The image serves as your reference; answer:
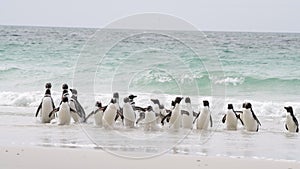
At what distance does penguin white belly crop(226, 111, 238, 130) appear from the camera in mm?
10023

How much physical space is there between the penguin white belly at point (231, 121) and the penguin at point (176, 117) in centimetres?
100

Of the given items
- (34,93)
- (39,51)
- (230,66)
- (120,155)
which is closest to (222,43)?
(230,66)

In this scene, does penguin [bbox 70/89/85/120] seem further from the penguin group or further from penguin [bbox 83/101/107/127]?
penguin [bbox 83/101/107/127]

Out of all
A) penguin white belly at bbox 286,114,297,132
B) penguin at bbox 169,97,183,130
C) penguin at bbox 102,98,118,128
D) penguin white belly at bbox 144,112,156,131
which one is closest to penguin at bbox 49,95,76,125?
penguin at bbox 102,98,118,128

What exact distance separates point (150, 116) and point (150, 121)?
13.2 inches

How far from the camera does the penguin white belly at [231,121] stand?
10023 mm

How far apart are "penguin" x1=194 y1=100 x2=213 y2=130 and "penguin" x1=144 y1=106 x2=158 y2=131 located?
87 cm

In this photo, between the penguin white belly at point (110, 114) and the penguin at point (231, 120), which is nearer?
the penguin white belly at point (110, 114)

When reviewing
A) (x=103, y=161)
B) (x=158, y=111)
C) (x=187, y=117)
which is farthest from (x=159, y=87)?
(x=103, y=161)

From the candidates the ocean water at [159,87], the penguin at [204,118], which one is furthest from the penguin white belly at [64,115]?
the penguin at [204,118]

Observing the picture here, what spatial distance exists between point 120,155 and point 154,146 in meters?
0.82

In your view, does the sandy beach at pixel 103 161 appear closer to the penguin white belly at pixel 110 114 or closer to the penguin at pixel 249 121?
the penguin white belly at pixel 110 114

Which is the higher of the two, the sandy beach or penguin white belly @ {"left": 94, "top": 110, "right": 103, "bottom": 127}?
penguin white belly @ {"left": 94, "top": 110, "right": 103, "bottom": 127}

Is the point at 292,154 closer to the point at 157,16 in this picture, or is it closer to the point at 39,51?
the point at 157,16
